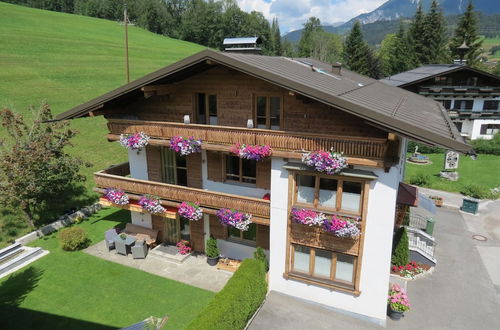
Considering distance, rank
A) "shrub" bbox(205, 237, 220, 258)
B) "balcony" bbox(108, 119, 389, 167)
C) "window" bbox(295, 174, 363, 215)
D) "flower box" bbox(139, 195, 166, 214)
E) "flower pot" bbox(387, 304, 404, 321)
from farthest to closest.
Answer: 1. "shrub" bbox(205, 237, 220, 258)
2. "flower box" bbox(139, 195, 166, 214)
3. "flower pot" bbox(387, 304, 404, 321)
4. "window" bbox(295, 174, 363, 215)
5. "balcony" bbox(108, 119, 389, 167)

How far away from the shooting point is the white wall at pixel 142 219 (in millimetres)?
18250

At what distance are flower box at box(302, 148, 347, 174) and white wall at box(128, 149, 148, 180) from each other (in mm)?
9232

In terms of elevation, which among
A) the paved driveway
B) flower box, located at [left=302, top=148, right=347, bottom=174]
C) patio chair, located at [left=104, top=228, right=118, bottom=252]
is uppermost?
flower box, located at [left=302, top=148, right=347, bottom=174]

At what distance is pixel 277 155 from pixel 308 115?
6.51 feet

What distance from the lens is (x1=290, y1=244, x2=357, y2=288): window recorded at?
42.3 ft

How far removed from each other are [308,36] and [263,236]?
140157mm

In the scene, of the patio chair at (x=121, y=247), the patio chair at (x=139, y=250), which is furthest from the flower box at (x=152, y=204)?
the patio chair at (x=121, y=247)

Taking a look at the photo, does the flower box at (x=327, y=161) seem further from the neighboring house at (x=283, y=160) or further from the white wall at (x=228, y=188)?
the white wall at (x=228, y=188)

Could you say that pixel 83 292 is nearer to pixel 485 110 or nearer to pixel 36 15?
pixel 485 110

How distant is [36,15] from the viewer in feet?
246

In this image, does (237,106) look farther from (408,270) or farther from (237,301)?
(408,270)

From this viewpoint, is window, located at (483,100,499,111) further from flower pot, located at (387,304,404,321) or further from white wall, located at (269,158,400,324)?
flower pot, located at (387,304,404,321)

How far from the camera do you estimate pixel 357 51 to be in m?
71.8

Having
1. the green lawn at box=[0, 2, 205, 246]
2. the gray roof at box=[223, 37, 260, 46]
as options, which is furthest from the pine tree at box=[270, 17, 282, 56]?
the gray roof at box=[223, 37, 260, 46]
